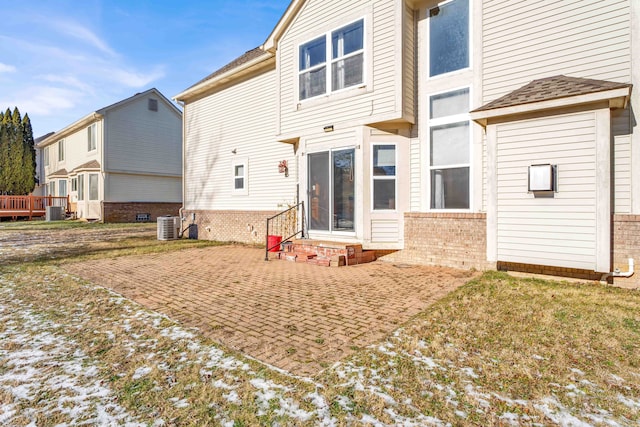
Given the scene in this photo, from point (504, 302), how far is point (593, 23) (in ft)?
17.5

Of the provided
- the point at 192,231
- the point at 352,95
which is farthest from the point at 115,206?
the point at 352,95

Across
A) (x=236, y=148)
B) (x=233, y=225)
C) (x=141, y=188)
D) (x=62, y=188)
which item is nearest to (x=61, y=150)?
(x=62, y=188)

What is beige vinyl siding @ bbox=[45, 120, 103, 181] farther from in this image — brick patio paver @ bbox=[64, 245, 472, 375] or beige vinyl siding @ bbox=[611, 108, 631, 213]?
beige vinyl siding @ bbox=[611, 108, 631, 213]

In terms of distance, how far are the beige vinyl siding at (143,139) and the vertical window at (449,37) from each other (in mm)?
21364

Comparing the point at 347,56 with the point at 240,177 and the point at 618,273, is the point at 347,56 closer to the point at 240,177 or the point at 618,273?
the point at 240,177

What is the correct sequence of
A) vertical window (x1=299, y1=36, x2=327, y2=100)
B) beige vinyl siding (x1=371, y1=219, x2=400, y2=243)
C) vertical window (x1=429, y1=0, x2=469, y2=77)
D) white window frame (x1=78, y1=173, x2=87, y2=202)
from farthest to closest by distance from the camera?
white window frame (x1=78, y1=173, x2=87, y2=202)
vertical window (x1=299, y1=36, x2=327, y2=100)
beige vinyl siding (x1=371, y1=219, x2=400, y2=243)
vertical window (x1=429, y1=0, x2=469, y2=77)

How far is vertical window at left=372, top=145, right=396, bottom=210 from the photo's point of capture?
8.19m

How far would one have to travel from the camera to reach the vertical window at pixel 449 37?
24.3 ft

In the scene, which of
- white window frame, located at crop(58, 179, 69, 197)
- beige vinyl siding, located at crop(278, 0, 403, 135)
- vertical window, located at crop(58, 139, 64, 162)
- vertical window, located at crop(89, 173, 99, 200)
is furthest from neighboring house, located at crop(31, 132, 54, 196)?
beige vinyl siding, located at crop(278, 0, 403, 135)

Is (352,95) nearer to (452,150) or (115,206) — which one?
(452,150)

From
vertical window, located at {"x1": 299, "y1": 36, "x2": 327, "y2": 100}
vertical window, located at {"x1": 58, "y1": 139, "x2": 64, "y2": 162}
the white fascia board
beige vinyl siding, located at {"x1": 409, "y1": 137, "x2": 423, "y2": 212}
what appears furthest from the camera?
vertical window, located at {"x1": 58, "y1": 139, "x2": 64, "y2": 162}

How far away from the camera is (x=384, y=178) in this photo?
26.9ft

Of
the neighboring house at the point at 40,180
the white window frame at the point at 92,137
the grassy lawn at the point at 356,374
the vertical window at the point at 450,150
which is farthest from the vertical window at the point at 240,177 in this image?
the neighboring house at the point at 40,180

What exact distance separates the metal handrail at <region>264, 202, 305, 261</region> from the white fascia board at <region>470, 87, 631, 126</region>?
17.1 ft
